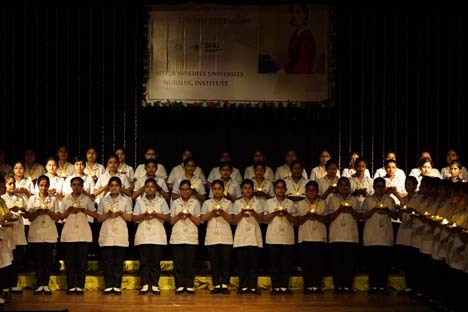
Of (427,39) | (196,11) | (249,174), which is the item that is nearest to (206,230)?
(249,174)

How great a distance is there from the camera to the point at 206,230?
11070 millimetres

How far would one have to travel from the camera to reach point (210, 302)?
1034cm

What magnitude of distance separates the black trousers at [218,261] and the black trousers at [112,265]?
1.01m

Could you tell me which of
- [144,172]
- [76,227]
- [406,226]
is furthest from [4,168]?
[406,226]

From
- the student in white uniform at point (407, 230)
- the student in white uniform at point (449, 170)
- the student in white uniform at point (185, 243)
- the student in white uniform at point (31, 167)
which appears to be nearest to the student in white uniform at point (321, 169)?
the student in white uniform at point (407, 230)

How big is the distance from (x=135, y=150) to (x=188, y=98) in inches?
39.7

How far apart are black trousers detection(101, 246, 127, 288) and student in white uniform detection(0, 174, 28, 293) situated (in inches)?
35.2

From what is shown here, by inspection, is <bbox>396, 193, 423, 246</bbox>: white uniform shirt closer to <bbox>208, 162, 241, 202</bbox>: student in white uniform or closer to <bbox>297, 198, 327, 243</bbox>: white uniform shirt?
<bbox>297, 198, 327, 243</bbox>: white uniform shirt

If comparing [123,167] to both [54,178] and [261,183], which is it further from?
[261,183]

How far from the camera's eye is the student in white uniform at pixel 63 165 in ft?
38.7

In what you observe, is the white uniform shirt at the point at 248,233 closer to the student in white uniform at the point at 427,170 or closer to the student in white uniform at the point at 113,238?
the student in white uniform at the point at 113,238

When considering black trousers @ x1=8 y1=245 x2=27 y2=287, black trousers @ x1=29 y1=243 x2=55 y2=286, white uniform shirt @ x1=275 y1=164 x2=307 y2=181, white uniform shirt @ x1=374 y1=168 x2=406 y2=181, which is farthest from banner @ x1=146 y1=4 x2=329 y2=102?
black trousers @ x1=8 y1=245 x2=27 y2=287

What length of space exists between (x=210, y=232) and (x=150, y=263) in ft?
2.50

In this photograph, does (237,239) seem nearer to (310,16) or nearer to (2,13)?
(310,16)
